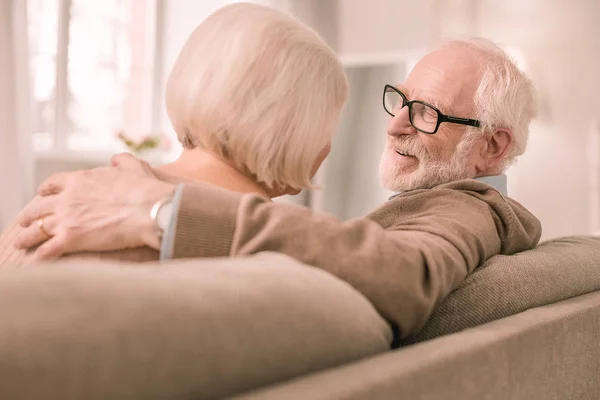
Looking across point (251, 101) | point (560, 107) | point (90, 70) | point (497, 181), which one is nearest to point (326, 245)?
point (251, 101)

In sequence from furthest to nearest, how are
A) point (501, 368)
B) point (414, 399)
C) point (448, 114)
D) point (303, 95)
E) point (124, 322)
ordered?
point (448, 114) → point (303, 95) → point (501, 368) → point (414, 399) → point (124, 322)

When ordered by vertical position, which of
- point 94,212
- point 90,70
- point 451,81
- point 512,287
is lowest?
point 90,70

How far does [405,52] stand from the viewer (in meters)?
6.20

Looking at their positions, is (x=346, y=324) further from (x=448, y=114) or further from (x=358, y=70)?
(x=358, y=70)

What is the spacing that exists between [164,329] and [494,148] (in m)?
1.43

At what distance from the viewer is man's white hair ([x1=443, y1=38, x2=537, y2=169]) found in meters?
1.79

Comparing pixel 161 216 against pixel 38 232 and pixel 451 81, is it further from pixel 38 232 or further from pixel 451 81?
pixel 451 81

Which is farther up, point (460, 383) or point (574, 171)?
point (460, 383)

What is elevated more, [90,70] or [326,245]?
[326,245]

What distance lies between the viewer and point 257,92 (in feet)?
3.54

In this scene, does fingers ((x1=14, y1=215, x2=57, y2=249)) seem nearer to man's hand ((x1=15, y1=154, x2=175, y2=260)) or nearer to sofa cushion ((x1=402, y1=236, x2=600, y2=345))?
man's hand ((x1=15, y1=154, x2=175, y2=260))

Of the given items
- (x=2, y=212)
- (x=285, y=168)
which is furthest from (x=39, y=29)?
(x=285, y=168)

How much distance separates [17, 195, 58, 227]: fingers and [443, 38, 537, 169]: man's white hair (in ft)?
3.51

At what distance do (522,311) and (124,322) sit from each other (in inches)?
28.9
